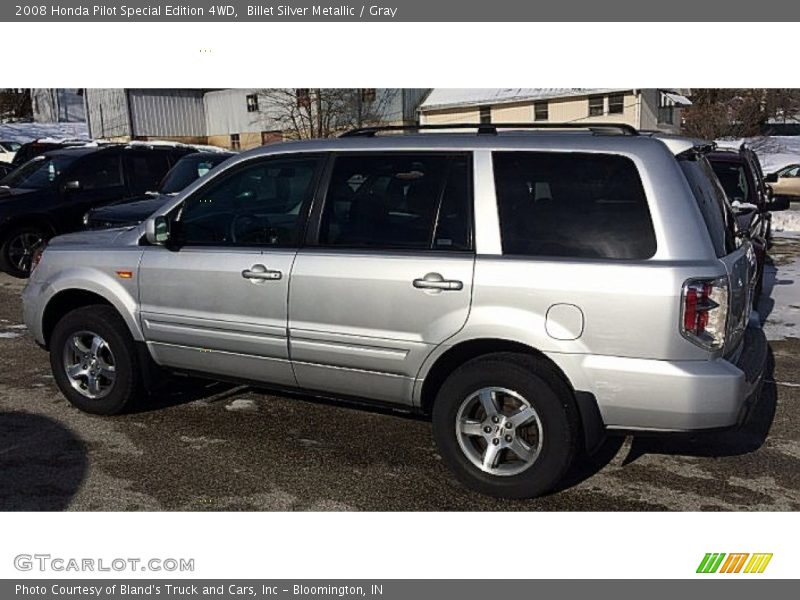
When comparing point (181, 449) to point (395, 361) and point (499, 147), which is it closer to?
point (395, 361)

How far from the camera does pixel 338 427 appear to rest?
4.96 metres

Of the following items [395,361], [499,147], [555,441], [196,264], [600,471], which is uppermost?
[499,147]

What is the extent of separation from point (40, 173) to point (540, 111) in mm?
25914

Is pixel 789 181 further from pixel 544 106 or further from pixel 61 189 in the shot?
pixel 61 189

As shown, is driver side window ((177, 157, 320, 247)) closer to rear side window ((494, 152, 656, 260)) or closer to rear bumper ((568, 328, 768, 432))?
rear side window ((494, 152, 656, 260))

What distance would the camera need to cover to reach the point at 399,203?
13.5 feet

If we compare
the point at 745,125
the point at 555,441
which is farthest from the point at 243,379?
the point at 745,125

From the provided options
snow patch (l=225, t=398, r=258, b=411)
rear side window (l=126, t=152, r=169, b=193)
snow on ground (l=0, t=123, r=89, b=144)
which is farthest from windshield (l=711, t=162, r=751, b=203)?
snow on ground (l=0, t=123, r=89, b=144)

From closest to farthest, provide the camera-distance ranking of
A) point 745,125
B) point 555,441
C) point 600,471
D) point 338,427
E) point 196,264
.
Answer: point 555,441 → point 600,471 → point 196,264 → point 338,427 → point 745,125

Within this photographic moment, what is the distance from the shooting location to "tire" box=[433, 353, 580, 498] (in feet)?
12.0

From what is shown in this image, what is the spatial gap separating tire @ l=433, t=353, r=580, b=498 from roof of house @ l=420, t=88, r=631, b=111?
29.4 metres

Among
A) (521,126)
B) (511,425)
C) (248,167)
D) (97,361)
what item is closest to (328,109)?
(97,361)

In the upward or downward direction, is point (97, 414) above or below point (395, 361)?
below

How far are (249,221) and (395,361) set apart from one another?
4.36ft
